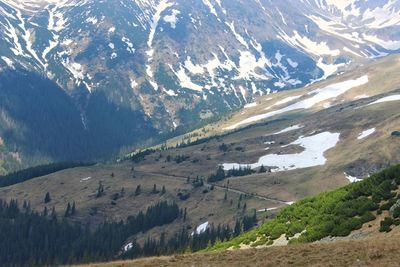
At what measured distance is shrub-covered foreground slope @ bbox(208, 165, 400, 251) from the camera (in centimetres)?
3941

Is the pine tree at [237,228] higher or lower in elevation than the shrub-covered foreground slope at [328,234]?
lower

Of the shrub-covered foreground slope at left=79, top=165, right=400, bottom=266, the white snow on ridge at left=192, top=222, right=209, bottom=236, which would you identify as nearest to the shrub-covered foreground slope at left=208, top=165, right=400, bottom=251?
the shrub-covered foreground slope at left=79, top=165, right=400, bottom=266

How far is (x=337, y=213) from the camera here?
42250 mm

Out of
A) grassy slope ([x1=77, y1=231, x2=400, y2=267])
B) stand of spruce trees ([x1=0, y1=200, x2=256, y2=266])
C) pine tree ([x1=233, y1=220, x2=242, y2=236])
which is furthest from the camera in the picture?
pine tree ([x1=233, y1=220, x2=242, y2=236])

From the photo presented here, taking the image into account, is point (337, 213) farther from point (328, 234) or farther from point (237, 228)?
point (237, 228)

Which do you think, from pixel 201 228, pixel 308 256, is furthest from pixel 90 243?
pixel 308 256

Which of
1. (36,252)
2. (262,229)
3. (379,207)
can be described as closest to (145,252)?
(36,252)

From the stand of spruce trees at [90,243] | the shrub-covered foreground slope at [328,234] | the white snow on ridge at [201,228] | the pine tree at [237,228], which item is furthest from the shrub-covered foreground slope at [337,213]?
the white snow on ridge at [201,228]

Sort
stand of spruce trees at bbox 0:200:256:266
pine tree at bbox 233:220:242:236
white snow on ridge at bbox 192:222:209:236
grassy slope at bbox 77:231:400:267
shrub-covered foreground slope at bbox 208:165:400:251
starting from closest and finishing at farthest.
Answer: grassy slope at bbox 77:231:400:267 → shrub-covered foreground slope at bbox 208:165:400:251 → stand of spruce trees at bbox 0:200:256:266 → pine tree at bbox 233:220:242:236 → white snow on ridge at bbox 192:222:209:236

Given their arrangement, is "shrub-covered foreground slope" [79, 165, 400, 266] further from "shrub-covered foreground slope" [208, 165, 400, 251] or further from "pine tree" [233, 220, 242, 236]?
"pine tree" [233, 220, 242, 236]

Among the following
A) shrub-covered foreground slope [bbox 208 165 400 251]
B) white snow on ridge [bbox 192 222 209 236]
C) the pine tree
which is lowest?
white snow on ridge [bbox 192 222 209 236]

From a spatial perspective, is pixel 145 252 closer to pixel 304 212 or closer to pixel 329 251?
pixel 304 212

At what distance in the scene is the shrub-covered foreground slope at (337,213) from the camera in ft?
129

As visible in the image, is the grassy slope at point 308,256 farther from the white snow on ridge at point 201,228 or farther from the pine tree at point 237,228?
the white snow on ridge at point 201,228
